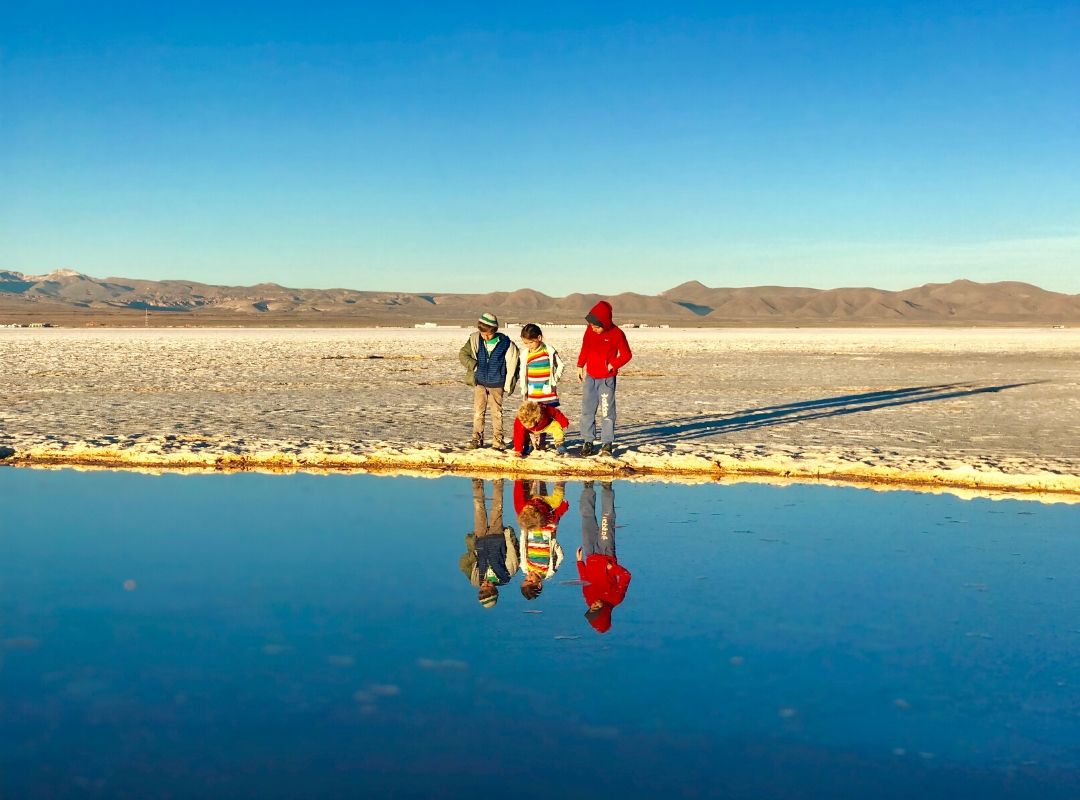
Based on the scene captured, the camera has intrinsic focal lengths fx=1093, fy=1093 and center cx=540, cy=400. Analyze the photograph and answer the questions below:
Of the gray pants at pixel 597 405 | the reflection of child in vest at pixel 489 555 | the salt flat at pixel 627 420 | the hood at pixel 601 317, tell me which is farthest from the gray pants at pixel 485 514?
the hood at pixel 601 317

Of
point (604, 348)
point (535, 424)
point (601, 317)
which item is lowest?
point (535, 424)

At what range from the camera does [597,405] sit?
11195mm

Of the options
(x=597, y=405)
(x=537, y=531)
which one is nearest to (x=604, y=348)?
(x=597, y=405)

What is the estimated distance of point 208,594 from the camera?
241 inches

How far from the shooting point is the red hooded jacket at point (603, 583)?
18.7ft

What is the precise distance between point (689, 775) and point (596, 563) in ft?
9.99

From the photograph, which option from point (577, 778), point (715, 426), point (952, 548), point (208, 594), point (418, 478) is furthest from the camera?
point (715, 426)

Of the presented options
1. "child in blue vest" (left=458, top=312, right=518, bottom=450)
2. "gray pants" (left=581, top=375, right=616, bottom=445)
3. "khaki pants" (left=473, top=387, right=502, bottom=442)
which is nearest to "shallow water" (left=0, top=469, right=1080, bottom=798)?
"gray pants" (left=581, top=375, right=616, bottom=445)

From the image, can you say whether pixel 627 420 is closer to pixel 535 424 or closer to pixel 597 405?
pixel 597 405

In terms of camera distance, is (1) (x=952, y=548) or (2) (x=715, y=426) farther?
(2) (x=715, y=426)

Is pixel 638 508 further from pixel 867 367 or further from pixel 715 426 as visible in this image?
pixel 867 367

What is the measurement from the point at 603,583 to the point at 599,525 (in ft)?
5.65

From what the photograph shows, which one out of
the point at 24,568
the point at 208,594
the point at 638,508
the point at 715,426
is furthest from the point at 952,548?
the point at 715,426

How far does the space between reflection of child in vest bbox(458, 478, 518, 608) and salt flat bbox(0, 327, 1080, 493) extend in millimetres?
2598
